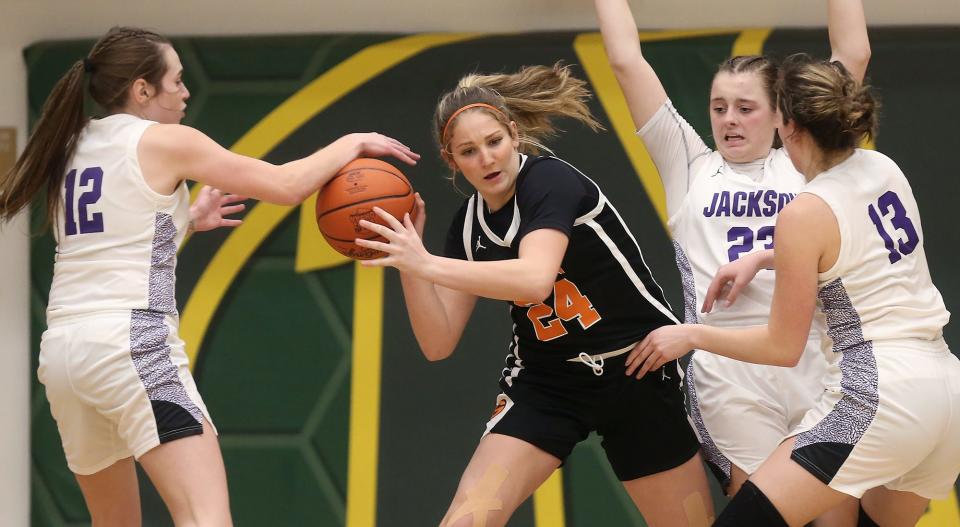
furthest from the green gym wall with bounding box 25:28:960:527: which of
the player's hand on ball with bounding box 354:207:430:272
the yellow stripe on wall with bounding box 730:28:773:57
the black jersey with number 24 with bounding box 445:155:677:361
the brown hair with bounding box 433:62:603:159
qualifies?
the player's hand on ball with bounding box 354:207:430:272

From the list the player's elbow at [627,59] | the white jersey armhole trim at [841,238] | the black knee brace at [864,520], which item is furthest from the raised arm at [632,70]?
the black knee brace at [864,520]

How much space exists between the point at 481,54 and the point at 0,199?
7.94ft

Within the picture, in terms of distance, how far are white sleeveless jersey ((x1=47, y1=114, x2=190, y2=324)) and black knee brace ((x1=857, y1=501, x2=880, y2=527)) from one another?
2102mm

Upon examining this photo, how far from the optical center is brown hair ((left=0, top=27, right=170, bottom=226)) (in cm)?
304

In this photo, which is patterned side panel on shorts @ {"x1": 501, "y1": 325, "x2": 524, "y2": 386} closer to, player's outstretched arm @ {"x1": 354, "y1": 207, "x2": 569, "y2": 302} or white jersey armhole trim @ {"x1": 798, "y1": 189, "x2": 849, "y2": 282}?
player's outstretched arm @ {"x1": 354, "y1": 207, "x2": 569, "y2": 302}

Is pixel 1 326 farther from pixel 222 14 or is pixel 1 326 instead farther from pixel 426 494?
pixel 426 494

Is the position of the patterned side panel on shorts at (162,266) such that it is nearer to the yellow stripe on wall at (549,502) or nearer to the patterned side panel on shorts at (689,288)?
the patterned side panel on shorts at (689,288)

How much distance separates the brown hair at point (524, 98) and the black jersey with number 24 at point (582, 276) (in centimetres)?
20

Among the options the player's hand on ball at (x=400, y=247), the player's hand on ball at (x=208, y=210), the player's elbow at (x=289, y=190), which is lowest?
the player's hand on ball at (x=400, y=247)

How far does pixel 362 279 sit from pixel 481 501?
201 cm

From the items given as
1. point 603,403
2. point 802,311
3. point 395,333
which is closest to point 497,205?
point 603,403

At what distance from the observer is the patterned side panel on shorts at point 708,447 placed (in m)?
3.33

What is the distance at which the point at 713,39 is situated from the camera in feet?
16.0

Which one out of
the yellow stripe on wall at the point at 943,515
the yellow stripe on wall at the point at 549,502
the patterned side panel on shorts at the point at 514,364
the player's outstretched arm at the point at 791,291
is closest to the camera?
the player's outstretched arm at the point at 791,291
